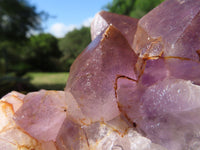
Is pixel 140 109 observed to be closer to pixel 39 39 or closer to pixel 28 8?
pixel 28 8

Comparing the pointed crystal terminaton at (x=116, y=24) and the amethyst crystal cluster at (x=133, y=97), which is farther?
the pointed crystal terminaton at (x=116, y=24)

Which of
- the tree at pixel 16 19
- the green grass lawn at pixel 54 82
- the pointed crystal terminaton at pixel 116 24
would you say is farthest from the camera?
the tree at pixel 16 19

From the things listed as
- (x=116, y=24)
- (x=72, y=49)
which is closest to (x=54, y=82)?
(x=72, y=49)

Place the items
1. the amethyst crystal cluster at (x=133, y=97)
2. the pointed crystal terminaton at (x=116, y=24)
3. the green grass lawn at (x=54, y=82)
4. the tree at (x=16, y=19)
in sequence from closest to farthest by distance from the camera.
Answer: the amethyst crystal cluster at (x=133, y=97) < the pointed crystal terminaton at (x=116, y=24) < the green grass lawn at (x=54, y=82) < the tree at (x=16, y=19)

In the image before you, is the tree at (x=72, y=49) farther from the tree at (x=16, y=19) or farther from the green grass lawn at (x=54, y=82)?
the tree at (x=16, y=19)

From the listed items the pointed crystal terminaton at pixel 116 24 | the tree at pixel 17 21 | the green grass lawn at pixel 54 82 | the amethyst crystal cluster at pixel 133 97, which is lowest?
the green grass lawn at pixel 54 82

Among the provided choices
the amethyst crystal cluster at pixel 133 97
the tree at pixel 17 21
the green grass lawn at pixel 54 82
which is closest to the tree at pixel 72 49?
the green grass lawn at pixel 54 82

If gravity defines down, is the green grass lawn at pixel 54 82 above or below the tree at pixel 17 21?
below

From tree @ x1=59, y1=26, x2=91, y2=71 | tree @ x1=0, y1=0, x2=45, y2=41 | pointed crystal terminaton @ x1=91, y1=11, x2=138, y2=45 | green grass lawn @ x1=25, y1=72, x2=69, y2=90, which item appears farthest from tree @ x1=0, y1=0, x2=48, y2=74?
pointed crystal terminaton @ x1=91, y1=11, x2=138, y2=45

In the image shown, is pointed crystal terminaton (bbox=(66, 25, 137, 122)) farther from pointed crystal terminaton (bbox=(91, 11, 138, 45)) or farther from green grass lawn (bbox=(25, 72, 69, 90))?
green grass lawn (bbox=(25, 72, 69, 90))

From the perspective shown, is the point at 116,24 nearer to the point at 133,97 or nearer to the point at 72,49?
the point at 133,97
